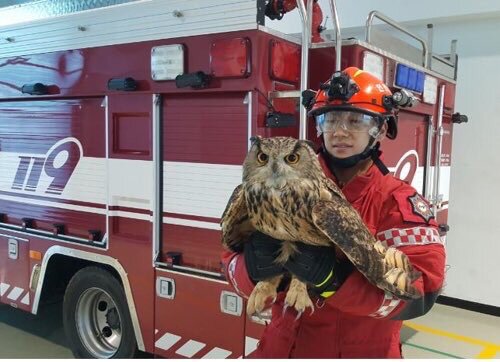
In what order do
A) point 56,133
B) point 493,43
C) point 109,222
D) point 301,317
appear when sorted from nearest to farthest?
point 301,317 < point 109,222 < point 56,133 < point 493,43

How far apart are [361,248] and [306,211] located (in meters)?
0.19

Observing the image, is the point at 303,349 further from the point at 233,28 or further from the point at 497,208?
the point at 497,208

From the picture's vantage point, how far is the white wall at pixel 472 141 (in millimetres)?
5285

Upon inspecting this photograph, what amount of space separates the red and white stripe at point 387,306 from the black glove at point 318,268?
0.44 ft

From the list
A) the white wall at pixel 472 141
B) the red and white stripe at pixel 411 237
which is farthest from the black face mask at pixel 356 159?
the white wall at pixel 472 141

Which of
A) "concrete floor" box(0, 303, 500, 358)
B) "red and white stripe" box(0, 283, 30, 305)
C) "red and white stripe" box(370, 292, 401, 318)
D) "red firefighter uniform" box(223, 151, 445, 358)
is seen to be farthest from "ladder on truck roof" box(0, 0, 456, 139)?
"concrete floor" box(0, 303, 500, 358)

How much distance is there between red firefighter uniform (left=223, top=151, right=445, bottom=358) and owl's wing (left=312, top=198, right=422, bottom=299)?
9 cm

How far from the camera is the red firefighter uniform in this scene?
5.17 feet

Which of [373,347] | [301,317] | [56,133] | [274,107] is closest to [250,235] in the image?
[301,317]

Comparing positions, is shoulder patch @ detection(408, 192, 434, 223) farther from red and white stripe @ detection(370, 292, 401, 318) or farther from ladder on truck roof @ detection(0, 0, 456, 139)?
ladder on truck roof @ detection(0, 0, 456, 139)

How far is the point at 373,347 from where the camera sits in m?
1.76

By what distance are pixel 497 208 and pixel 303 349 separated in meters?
4.27

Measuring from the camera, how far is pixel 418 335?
474cm

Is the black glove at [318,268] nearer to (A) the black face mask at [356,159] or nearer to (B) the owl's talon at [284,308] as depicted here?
(B) the owl's talon at [284,308]
